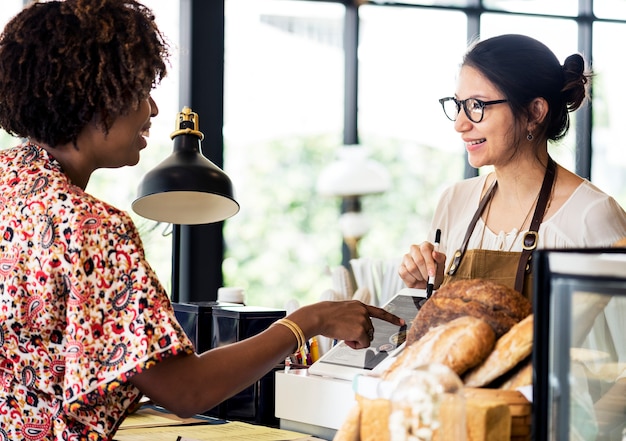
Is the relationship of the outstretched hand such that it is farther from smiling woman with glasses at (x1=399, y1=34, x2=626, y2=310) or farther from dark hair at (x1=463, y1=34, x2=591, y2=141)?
dark hair at (x1=463, y1=34, x2=591, y2=141)

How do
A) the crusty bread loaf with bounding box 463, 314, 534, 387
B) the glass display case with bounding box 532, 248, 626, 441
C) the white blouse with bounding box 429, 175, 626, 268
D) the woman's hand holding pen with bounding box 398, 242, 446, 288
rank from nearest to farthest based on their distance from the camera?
the glass display case with bounding box 532, 248, 626, 441 → the crusty bread loaf with bounding box 463, 314, 534, 387 → the woman's hand holding pen with bounding box 398, 242, 446, 288 → the white blouse with bounding box 429, 175, 626, 268

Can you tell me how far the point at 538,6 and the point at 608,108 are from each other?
29.8 inches

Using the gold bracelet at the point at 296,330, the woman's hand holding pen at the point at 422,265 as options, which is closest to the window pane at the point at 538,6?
the woman's hand holding pen at the point at 422,265

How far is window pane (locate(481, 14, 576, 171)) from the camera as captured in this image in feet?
15.6

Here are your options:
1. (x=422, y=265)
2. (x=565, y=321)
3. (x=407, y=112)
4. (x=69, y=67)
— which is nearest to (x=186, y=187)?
(x=422, y=265)

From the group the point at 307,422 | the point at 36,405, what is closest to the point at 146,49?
the point at 36,405

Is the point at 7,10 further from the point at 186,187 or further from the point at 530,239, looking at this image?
the point at 530,239

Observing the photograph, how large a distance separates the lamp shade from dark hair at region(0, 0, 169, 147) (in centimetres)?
66

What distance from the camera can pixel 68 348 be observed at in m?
1.35

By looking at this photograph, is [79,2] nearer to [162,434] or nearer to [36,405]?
[36,405]

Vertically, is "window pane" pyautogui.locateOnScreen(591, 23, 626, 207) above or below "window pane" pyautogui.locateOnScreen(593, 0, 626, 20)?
below

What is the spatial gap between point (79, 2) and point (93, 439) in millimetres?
735

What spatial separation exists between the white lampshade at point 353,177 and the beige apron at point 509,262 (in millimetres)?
2356

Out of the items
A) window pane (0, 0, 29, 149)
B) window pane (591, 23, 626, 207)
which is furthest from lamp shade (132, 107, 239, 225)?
window pane (591, 23, 626, 207)
